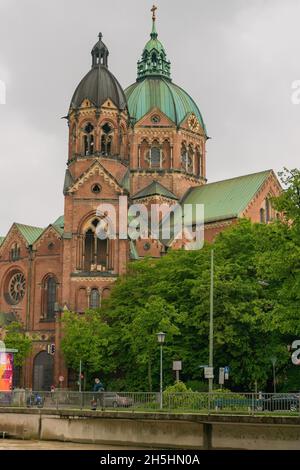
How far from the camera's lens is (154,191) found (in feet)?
292

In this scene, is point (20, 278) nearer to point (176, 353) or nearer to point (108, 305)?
point (108, 305)

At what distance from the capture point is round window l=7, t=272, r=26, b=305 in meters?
82.1

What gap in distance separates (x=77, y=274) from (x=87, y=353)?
9.09 meters

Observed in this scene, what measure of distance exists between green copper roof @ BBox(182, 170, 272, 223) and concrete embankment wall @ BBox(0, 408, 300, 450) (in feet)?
145

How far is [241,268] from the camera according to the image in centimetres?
5728

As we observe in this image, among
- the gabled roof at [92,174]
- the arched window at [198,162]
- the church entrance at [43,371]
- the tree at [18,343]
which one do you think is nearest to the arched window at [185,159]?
the arched window at [198,162]

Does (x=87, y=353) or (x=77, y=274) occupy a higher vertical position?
(x=77, y=274)

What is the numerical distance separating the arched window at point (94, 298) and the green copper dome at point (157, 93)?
26.6 metres

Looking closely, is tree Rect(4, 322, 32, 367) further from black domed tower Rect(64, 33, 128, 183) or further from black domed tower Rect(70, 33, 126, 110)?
black domed tower Rect(70, 33, 126, 110)

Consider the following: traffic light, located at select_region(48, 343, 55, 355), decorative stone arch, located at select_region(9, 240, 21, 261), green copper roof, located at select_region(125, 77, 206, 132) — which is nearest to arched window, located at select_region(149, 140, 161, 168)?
green copper roof, located at select_region(125, 77, 206, 132)

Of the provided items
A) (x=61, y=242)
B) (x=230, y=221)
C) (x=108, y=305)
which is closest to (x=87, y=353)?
(x=108, y=305)

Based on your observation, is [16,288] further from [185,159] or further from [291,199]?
[291,199]

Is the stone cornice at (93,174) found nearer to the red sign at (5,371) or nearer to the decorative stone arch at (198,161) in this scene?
the decorative stone arch at (198,161)

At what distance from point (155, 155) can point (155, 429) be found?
199 ft
